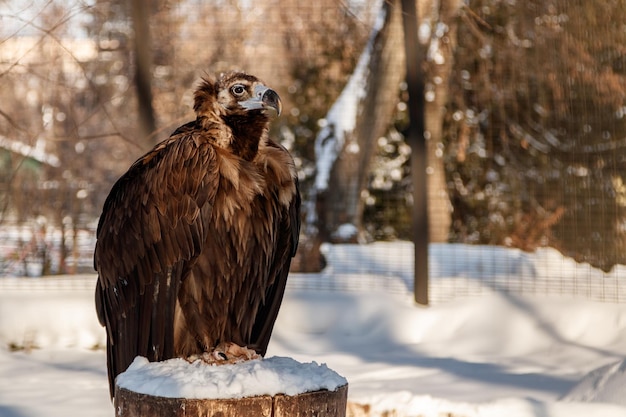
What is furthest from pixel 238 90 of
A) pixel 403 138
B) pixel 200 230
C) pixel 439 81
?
pixel 403 138

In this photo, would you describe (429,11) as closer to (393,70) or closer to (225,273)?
(393,70)

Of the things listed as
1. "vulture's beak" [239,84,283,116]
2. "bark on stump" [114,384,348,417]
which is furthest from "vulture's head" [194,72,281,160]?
"bark on stump" [114,384,348,417]

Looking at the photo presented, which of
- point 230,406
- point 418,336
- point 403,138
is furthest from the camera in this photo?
point 403,138

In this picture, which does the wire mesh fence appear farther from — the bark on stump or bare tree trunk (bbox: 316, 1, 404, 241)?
the bark on stump

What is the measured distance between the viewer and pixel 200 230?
3.13 meters

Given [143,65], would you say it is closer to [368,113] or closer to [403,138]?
[368,113]

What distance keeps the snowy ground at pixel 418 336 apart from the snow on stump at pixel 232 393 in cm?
176

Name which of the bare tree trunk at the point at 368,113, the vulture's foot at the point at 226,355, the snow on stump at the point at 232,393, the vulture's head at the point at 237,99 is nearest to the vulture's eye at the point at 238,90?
the vulture's head at the point at 237,99

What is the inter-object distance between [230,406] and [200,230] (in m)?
0.79

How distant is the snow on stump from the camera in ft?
8.29

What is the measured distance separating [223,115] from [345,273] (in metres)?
4.49

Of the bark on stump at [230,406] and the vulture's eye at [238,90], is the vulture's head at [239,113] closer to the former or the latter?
the vulture's eye at [238,90]

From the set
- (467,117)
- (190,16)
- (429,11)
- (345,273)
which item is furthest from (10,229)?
(467,117)

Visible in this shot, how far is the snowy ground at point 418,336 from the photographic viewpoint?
4.73 meters
